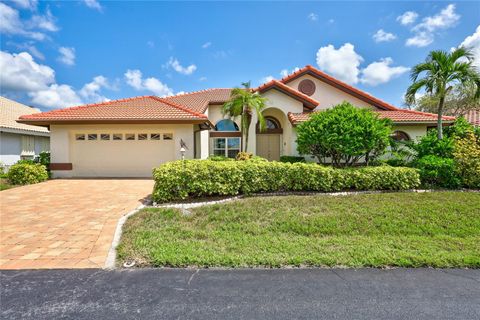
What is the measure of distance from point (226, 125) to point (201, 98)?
2.94 meters

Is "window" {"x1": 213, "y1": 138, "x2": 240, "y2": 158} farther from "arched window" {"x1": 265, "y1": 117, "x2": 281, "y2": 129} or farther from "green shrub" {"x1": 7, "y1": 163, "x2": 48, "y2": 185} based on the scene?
"green shrub" {"x1": 7, "y1": 163, "x2": 48, "y2": 185}

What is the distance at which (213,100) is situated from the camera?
51.8ft

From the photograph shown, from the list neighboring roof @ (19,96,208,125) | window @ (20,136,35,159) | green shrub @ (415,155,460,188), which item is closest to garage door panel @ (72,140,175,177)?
neighboring roof @ (19,96,208,125)

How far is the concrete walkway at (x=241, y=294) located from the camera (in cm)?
274

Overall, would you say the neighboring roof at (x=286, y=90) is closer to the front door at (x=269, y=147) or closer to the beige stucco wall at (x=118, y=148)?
the front door at (x=269, y=147)

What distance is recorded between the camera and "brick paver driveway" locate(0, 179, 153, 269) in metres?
4.04

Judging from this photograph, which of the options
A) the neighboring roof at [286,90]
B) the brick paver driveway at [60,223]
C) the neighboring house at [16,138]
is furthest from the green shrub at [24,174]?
the neighboring roof at [286,90]

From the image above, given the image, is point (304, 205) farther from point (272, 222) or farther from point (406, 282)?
point (406, 282)

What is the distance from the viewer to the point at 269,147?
53.4 feet

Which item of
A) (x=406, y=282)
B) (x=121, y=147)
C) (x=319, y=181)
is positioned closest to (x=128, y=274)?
(x=406, y=282)

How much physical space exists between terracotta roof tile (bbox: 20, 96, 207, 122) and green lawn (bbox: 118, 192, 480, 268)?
23.2 feet

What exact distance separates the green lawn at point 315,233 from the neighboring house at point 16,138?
54.7 ft

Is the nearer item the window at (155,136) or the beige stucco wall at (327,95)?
the window at (155,136)

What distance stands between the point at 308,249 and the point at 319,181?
148 inches
